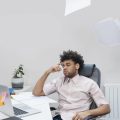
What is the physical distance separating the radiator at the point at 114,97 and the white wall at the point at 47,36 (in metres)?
0.15

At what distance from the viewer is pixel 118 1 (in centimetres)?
311

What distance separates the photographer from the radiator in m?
3.07

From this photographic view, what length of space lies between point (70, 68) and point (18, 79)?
0.96m

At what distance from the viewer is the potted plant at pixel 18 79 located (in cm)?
311

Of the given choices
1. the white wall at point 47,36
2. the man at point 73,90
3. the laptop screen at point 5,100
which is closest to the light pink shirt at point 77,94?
the man at point 73,90

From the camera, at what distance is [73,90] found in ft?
7.66

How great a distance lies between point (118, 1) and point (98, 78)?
1.19 meters

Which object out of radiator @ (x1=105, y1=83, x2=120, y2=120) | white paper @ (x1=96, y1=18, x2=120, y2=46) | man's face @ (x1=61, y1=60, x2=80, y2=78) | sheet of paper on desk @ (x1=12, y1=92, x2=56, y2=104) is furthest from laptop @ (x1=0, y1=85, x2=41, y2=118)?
radiator @ (x1=105, y1=83, x2=120, y2=120)

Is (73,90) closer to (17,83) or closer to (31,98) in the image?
(31,98)

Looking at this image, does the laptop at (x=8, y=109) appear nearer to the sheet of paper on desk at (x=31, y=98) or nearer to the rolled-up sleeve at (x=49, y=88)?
the sheet of paper on desk at (x=31, y=98)

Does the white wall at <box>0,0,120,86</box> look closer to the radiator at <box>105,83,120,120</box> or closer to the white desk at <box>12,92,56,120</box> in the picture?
the radiator at <box>105,83,120,120</box>

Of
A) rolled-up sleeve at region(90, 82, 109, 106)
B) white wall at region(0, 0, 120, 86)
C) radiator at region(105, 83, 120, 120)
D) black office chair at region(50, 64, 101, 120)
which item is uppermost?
white wall at region(0, 0, 120, 86)

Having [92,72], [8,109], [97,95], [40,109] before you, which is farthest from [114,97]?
[8,109]

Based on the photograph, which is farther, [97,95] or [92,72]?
[92,72]
